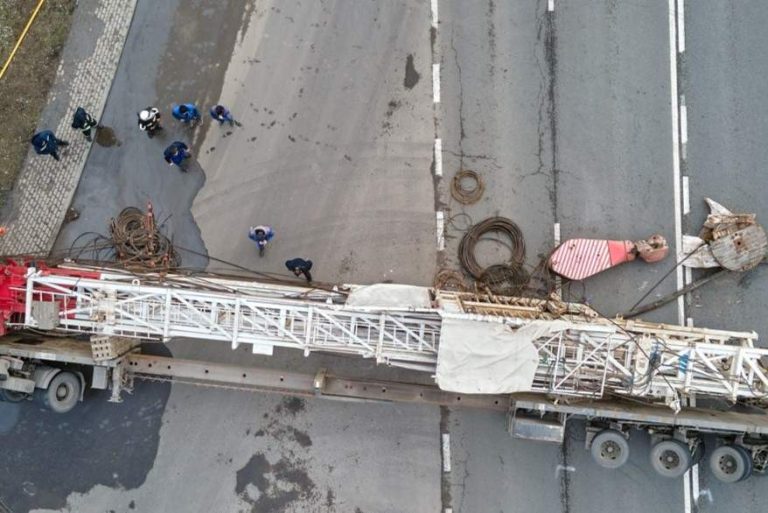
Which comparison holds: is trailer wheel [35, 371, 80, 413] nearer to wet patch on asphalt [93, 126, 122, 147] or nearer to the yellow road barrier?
wet patch on asphalt [93, 126, 122, 147]

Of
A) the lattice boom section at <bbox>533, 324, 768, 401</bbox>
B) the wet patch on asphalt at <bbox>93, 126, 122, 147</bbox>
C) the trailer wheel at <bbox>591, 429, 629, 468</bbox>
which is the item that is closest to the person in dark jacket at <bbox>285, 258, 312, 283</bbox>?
the lattice boom section at <bbox>533, 324, 768, 401</bbox>

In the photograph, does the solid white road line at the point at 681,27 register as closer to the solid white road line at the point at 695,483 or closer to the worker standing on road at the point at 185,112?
the solid white road line at the point at 695,483

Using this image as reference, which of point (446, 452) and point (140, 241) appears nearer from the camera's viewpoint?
point (446, 452)

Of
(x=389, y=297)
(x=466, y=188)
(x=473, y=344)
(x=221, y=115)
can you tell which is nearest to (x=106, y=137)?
(x=221, y=115)

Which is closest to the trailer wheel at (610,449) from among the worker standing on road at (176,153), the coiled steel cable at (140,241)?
the coiled steel cable at (140,241)

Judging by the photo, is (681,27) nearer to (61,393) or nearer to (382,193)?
(382,193)

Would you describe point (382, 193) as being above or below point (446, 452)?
above
